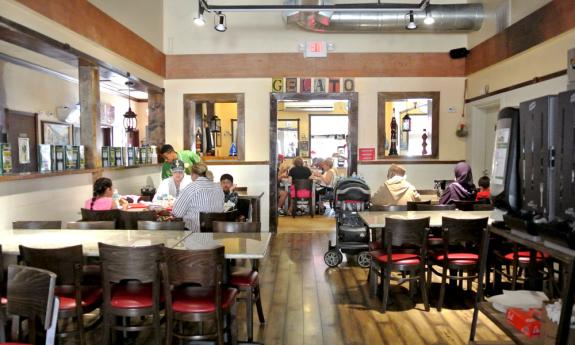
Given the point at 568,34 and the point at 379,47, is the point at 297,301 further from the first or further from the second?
the point at 379,47

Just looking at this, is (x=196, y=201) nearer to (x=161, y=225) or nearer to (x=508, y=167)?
(x=161, y=225)

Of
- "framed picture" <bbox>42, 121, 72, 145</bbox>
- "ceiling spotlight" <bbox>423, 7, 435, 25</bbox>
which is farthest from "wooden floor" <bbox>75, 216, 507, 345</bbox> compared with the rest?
"framed picture" <bbox>42, 121, 72, 145</bbox>

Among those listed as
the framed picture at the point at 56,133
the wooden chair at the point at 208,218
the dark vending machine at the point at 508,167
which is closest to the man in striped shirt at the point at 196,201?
the wooden chair at the point at 208,218

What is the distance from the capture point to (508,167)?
91.3 inches

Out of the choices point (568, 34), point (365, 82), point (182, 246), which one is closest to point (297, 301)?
point (182, 246)

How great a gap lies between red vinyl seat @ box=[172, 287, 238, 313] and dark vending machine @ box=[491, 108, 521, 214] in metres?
1.81

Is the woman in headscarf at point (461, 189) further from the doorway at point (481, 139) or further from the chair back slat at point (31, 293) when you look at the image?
the chair back slat at point (31, 293)

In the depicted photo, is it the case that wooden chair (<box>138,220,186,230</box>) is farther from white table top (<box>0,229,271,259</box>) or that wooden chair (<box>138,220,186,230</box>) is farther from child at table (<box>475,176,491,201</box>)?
child at table (<box>475,176,491,201</box>)

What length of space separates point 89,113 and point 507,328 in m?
5.13

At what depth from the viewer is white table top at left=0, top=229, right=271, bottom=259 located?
325 centimetres

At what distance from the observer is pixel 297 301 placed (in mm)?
4711

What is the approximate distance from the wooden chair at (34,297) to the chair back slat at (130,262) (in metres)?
0.69

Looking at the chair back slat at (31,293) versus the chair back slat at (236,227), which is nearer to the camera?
the chair back slat at (31,293)

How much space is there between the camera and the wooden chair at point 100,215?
15.3 ft
